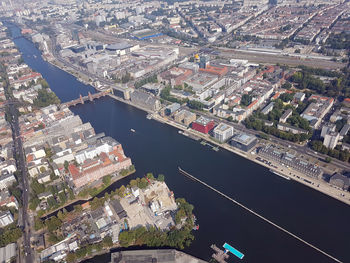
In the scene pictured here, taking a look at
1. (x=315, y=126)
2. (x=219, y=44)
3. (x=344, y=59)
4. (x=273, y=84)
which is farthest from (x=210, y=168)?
(x=219, y=44)

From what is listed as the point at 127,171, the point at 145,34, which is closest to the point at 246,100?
the point at 127,171

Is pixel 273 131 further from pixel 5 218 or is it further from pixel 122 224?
pixel 5 218

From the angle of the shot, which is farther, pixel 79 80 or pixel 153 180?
pixel 79 80

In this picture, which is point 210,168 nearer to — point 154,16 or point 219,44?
point 219,44

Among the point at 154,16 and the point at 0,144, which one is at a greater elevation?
the point at 154,16

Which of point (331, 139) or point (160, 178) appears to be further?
Answer: point (331, 139)
